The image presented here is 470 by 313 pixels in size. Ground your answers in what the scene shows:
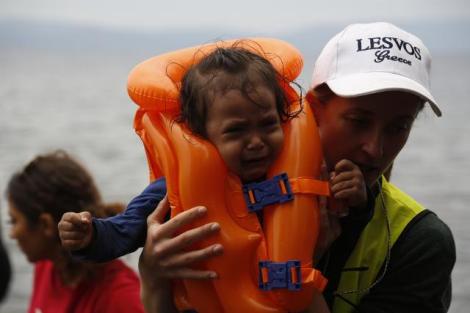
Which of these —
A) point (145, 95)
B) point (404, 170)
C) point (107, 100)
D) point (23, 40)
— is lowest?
point (23, 40)

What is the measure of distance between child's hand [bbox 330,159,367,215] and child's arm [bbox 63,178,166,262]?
595mm

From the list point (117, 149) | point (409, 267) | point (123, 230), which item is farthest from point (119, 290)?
point (117, 149)

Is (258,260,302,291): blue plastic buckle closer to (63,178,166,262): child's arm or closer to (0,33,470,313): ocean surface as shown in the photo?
(63,178,166,262): child's arm

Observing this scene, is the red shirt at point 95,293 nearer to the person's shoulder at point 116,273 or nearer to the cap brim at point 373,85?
the person's shoulder at point 116,273

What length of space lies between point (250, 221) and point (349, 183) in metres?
0.34

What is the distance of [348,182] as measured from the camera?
8.91 ft

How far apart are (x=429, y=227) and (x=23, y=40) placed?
141733 mm

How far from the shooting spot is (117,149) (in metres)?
21.1

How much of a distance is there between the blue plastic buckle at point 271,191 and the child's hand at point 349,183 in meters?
0.15

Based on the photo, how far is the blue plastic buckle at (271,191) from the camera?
9.07 feet

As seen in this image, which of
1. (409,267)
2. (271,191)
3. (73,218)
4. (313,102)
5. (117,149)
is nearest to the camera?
(73,218)

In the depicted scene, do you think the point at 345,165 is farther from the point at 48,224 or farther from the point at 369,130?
the point at 48,224

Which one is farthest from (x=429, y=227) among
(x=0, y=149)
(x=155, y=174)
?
(x=0, y=149)

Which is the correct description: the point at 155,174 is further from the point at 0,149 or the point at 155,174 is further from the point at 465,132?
the point at 465,132
